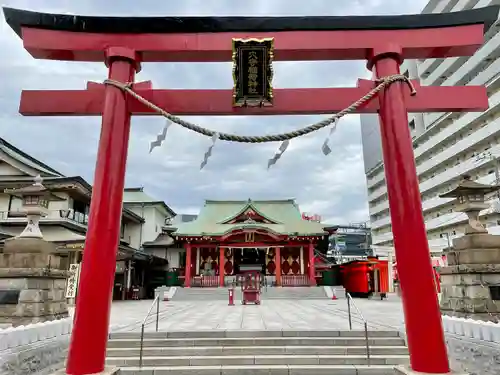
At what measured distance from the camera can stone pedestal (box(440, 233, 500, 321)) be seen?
593 cm

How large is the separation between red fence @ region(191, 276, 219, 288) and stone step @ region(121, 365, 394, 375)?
66.7 ft

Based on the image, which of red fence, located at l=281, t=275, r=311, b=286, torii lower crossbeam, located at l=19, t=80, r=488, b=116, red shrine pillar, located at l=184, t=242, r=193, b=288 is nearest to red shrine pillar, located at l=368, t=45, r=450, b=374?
torii lower crossbeam, located at l=19, t=80, r=488, b=116

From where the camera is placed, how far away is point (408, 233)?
15.1 ft

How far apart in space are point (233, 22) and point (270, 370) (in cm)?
616

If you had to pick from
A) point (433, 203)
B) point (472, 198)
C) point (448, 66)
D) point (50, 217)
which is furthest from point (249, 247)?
point (448, 66)

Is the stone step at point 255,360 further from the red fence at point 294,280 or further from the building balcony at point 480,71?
the building balcony at point 480,71

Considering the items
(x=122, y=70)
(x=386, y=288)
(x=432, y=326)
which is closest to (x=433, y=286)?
(x=432, y=326)

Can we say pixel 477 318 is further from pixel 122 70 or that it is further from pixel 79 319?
pixel 122 70

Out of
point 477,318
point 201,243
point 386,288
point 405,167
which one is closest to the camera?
point 405,167

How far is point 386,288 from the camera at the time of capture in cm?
2595

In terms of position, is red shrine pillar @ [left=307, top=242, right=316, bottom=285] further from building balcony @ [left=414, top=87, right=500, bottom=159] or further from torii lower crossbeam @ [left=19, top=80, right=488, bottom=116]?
torii lower crossbeam @ [left=19, top=80, right=488, bottom=116]

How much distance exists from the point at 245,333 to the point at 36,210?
17.6 feet

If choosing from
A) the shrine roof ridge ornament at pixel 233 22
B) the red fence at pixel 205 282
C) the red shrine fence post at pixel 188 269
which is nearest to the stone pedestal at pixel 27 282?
the shrine roof ridge ornament at pixel 233 22

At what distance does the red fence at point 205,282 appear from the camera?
26.7 m
